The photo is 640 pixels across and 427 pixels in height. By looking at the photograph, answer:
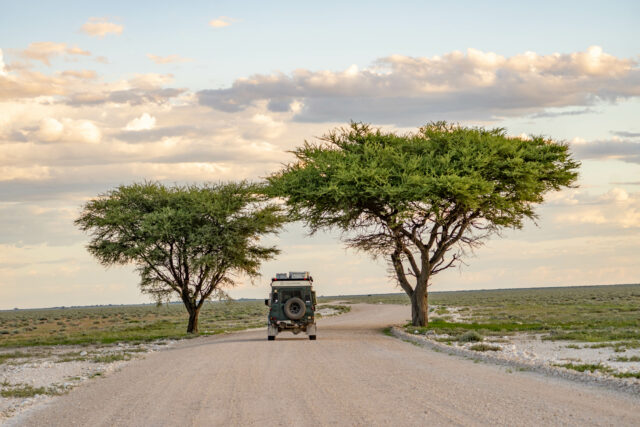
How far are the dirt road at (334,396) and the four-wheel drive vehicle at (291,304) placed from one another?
27.0ft

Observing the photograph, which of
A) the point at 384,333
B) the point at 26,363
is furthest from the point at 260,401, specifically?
the point at 384,333

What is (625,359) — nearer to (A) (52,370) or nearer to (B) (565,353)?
(B) (565,353)

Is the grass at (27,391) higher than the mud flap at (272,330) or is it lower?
lower

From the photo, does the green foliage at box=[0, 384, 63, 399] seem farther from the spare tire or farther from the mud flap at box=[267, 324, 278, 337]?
the spare tire

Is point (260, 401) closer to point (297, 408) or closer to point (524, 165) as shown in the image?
point (297, 408)

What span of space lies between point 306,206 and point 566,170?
578 inches

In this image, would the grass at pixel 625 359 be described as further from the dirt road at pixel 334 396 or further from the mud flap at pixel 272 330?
the mud flap at pixel 272 330

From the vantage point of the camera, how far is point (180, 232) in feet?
144

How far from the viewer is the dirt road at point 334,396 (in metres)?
12.1

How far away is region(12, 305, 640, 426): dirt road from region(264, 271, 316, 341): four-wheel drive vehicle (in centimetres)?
823

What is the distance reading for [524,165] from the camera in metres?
37.3

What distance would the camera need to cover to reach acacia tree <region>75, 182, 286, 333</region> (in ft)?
144

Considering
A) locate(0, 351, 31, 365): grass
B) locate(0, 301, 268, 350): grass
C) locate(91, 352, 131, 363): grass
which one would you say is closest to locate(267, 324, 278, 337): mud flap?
locate(91, 352, 131, 363): grass

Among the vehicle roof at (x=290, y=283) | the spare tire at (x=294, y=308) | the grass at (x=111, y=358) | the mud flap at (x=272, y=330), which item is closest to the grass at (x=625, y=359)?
the spare tire at (x=294, y=308)
